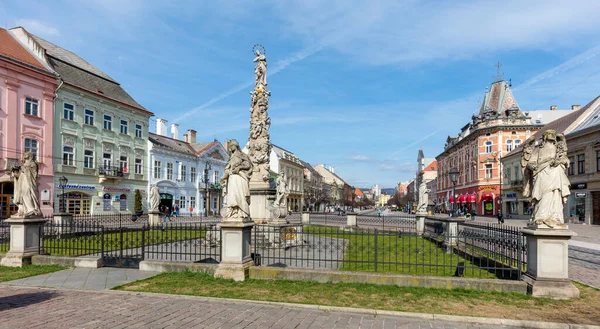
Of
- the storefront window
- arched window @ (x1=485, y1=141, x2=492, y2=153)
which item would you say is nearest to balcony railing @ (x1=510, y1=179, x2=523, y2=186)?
arched window @ (x1=485, y1=141, x2=492, y2=153)

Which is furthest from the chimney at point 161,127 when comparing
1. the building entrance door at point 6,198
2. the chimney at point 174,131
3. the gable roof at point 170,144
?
the building entrance door at point 6,198

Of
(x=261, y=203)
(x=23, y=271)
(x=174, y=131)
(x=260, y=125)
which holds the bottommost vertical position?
(x=23, y=271)

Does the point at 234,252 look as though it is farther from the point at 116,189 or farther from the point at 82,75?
the point at 82,75

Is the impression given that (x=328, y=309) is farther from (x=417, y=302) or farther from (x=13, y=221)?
(x=13, y=221)

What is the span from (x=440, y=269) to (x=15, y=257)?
1196 centimetres

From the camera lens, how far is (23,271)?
9.80 metres

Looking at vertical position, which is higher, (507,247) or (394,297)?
(507,247)

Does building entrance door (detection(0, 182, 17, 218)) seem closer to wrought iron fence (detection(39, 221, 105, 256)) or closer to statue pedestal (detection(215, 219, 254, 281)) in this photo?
wrought iron fence (detection(39, 221, 105, 256))

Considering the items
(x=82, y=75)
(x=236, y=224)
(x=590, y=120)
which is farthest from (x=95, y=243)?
(x=590, y=120)

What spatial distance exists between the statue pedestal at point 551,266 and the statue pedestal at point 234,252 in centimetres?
612

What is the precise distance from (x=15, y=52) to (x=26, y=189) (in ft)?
89.0

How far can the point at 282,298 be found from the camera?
7246mm

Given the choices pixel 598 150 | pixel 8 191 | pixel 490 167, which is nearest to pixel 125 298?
pixel 8 191

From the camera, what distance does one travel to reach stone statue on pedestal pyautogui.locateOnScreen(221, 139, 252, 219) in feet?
29.8
